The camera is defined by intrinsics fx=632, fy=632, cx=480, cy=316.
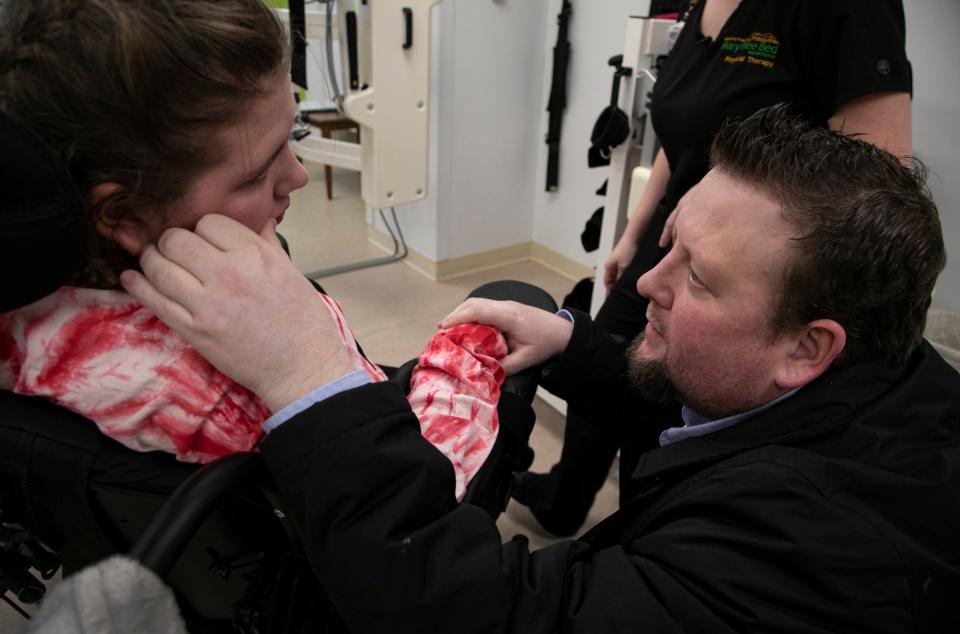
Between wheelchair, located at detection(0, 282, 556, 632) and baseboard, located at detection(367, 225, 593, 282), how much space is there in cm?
249

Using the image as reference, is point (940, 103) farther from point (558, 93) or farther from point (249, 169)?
point (249, 169)

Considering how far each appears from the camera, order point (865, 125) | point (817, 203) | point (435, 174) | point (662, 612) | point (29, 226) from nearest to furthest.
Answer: point (29, 226) → point (662, 612) → point (817, 203) → point (865, 125) → point (435, 174)

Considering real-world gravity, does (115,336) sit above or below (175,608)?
above

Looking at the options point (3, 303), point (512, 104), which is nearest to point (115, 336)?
point (3, 303)

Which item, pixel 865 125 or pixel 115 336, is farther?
pixel 865 125

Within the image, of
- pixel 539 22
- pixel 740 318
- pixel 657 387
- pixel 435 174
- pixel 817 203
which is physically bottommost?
pixel 435 174

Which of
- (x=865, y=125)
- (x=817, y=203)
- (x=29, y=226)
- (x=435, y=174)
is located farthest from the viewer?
(x=435, y=174)

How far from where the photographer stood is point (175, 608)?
19.0 inches

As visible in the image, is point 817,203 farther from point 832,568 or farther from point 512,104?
point 512,104

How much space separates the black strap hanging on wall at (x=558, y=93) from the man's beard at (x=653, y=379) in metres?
2.25

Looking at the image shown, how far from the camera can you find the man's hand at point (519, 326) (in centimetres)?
95

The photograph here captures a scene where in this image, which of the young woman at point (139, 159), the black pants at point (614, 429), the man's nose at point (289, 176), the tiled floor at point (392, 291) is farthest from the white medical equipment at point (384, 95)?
the young woman at point (139, 159)

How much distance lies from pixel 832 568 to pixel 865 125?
85cm

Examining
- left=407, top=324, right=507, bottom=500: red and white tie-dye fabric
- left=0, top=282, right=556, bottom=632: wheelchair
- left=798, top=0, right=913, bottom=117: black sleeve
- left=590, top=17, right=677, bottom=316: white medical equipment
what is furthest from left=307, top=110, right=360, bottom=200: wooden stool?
left=0, top=282, right=556, bottom=632: wheelchair
